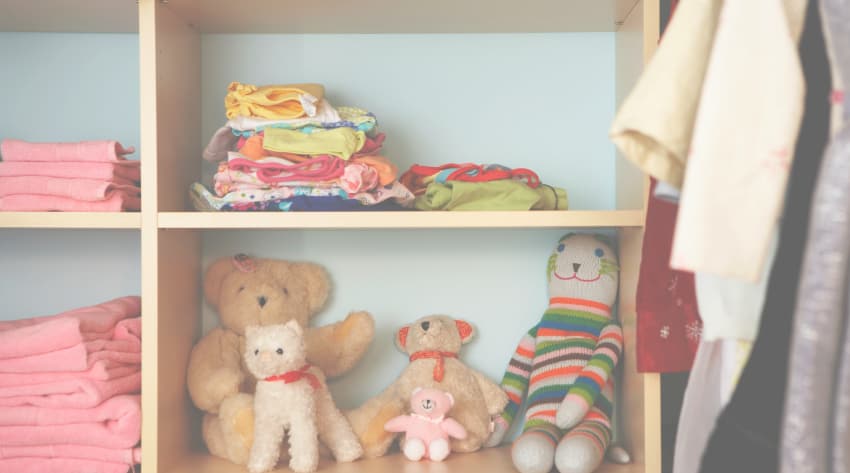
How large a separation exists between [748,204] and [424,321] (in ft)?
2.92

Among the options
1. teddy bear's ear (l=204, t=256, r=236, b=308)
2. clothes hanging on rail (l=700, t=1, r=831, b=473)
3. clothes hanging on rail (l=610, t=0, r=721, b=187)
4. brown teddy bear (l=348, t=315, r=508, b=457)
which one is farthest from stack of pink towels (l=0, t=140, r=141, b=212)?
clothes hanging on rail (l=700, t=1, r=831, b=473)

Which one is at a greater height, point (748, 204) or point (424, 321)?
point (748, 204)

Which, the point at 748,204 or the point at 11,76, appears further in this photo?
the point at 11,76

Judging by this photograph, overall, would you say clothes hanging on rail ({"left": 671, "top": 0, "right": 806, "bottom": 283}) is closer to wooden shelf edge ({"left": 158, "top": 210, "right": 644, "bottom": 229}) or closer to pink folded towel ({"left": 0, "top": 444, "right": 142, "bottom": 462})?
wooden shelf edge ({"left": 158, "top": 210, "right": 644, "bottom": 229})

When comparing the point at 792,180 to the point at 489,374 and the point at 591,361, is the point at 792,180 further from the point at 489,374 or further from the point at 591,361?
the point at 489,374

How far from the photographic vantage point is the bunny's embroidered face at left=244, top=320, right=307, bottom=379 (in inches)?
53.8

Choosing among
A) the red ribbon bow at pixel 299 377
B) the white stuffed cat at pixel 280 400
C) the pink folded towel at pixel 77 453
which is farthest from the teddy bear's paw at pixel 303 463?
the pink folded towel at pixel 77 453

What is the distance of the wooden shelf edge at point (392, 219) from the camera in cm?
130

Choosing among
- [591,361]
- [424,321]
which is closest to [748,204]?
[591,361]

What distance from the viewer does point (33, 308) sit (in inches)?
63.9

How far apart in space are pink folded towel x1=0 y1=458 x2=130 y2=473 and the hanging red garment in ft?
2.80

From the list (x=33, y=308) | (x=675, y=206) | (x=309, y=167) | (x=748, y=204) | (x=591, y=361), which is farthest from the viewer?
(x=33, y=308)

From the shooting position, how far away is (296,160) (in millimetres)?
1380

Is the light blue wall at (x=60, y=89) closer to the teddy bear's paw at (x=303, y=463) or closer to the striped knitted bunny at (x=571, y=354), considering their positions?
the teddy bear's paw at (x=303, y=463)
